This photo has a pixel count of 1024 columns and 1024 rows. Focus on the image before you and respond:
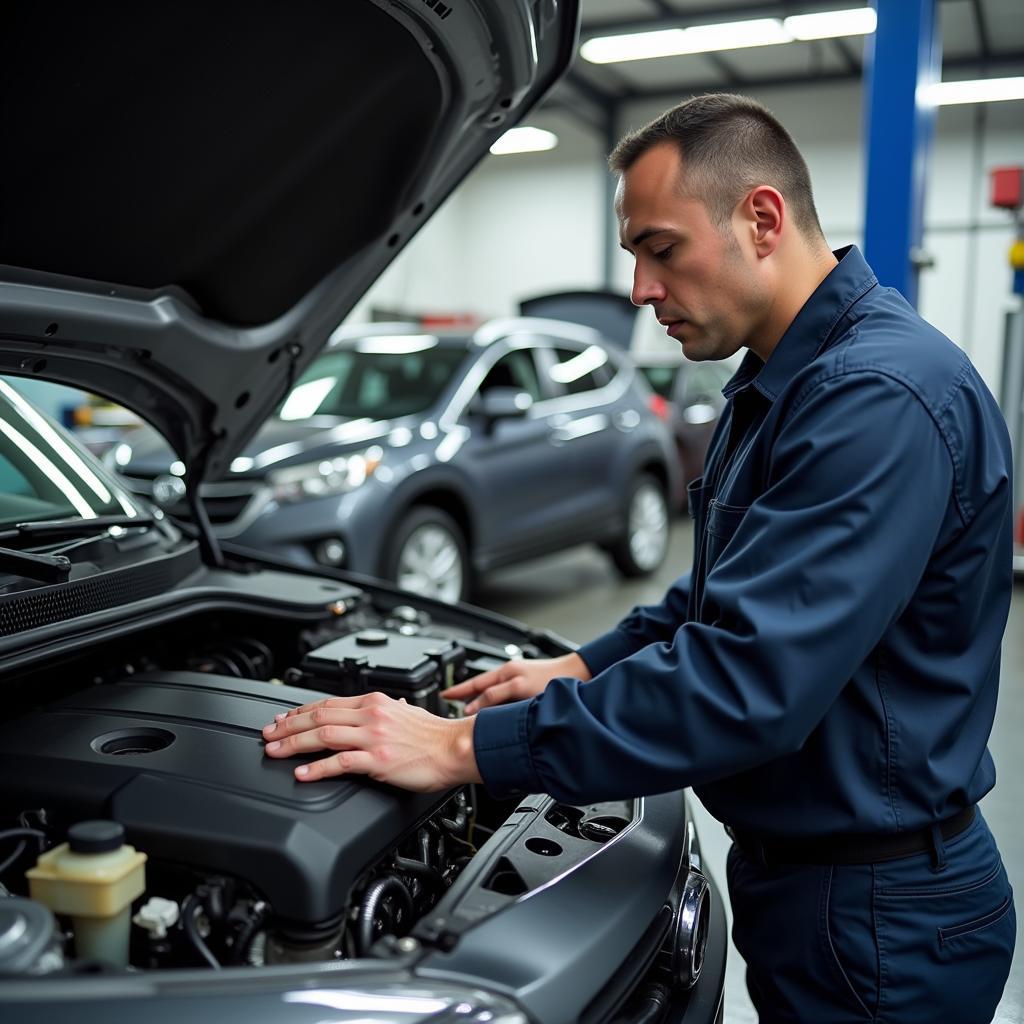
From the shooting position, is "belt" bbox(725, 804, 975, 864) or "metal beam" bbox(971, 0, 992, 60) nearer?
"belt" bbox(725, 804, 975, 864)

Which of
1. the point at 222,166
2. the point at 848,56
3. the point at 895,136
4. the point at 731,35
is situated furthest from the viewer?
the point at 848,56

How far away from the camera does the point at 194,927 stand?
1.08 metres

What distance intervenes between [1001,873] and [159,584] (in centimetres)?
137

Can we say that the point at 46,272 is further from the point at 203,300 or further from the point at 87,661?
the point at 87,661

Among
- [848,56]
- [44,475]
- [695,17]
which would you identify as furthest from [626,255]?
[44,475]

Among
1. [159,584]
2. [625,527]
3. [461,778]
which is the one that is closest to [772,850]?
[461,778]

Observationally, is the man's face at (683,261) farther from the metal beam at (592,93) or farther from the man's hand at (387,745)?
the metal beam at (592,93)

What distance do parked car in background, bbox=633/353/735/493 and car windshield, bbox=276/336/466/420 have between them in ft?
9.89

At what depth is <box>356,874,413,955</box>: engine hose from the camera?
3.75ft

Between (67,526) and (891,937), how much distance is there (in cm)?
140

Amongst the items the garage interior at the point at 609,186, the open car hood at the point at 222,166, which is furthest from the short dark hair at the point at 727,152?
the garage interior at the point at 609,186

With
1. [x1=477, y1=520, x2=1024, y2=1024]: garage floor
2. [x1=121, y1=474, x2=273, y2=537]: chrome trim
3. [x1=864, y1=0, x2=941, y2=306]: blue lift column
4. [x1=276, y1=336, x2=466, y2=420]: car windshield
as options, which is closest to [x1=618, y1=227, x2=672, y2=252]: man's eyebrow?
[x1=477, y1=520, x2=1024, y2=1024]: garage floor

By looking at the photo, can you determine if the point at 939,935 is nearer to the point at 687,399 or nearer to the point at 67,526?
the point at 67,526

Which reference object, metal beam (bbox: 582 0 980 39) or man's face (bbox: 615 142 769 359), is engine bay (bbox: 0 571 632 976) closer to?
man's face (bbox: 615 142 769 359)
